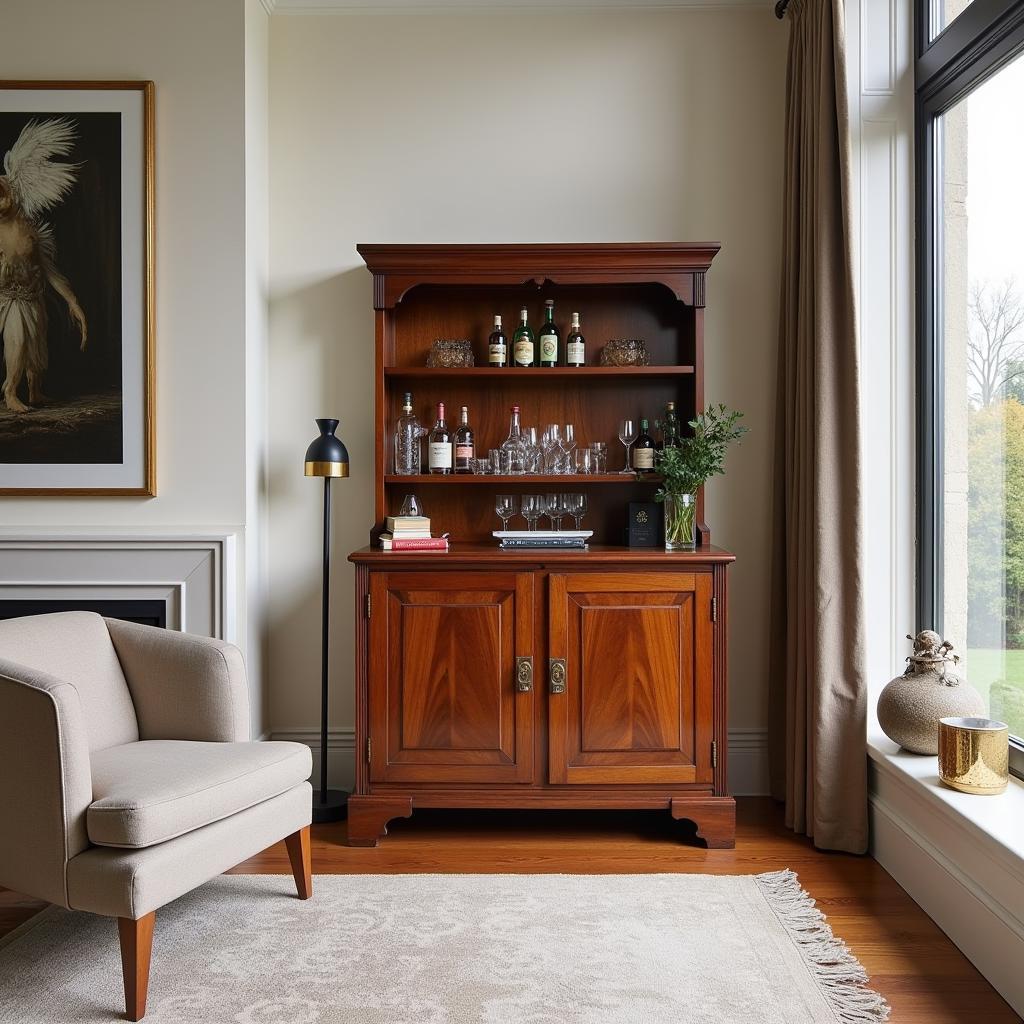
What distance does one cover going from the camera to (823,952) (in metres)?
2.13

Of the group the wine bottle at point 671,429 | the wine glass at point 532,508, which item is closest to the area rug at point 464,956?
the wine glass at point 532,508

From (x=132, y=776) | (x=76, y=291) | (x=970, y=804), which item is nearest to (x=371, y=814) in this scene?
(x=132, y=776)

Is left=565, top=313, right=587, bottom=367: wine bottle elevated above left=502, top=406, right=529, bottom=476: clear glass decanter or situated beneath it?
elevated above

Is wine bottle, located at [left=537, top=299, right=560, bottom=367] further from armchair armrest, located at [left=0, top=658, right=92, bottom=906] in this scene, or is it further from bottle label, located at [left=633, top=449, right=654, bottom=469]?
armchair armrest, located at [left=0, top=658, right=92, bottom=906]

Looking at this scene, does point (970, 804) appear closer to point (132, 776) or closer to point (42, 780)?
point (132, 776)

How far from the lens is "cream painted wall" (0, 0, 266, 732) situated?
3.08 metres

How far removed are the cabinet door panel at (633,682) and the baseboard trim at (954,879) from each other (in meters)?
0.54

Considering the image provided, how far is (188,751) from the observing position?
7.48 feet

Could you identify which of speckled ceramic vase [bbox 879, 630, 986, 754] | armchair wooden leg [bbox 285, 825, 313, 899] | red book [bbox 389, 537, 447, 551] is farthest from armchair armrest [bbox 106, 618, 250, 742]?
speckled ceramic vase [bbox 879, 630, 986, 754]

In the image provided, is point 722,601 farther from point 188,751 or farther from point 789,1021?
point 188,751

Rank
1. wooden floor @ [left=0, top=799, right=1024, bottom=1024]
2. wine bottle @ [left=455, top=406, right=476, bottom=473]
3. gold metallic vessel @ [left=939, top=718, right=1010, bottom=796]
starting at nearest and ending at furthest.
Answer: wooden floor @ [left=0, top=799, right=1024, bottom=1024] < gold metallic vessel @ [left=939, top=718, right=1010, bottom=796] < wine bottle @ [left=455, top=406, right=476, bottom=473]

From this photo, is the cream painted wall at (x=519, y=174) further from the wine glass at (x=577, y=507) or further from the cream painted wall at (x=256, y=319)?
the wine glass at (x=577, y=507)

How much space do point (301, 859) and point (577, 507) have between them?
1493 mm

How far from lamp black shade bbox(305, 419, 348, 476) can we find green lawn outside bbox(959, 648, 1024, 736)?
2.07 metres
